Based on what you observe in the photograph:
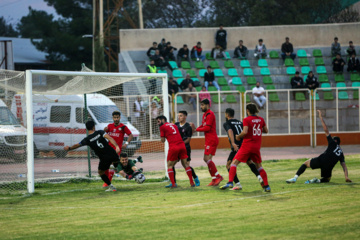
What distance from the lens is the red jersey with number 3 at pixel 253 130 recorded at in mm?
11000

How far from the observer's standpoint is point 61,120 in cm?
1802

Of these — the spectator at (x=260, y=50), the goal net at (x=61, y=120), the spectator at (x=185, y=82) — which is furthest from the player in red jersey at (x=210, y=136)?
the spectator at (x=260, y=50)

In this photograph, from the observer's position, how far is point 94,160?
50.5 ft

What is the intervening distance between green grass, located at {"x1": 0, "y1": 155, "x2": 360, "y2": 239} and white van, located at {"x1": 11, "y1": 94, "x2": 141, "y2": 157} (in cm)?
289

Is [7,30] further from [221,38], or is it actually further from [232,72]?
[232,72]

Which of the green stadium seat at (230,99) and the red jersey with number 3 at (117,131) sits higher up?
the green stadium seat at (230,99)

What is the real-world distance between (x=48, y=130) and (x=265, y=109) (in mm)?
10798

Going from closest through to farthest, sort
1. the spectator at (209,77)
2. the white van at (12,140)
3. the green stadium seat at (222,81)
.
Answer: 1. the white van at (12,140)
2. the spectator at (209,77)
3. the green stadium seat at (222,81)

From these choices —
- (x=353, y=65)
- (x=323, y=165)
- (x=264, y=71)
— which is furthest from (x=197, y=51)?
(x=323, y=165)

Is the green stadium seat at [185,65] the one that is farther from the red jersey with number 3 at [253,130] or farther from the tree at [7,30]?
the tree at [7,30]

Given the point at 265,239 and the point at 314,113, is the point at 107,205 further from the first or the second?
the point at 314,113

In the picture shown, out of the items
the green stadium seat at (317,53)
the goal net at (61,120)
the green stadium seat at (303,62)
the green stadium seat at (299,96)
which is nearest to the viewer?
the goal net at (61,120)

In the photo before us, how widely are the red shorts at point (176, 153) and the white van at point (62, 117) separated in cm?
423

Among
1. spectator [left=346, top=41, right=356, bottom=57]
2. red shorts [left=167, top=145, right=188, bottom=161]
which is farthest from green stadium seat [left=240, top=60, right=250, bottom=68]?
red shorts [left=167, top=145, right=188, bottom=161]
